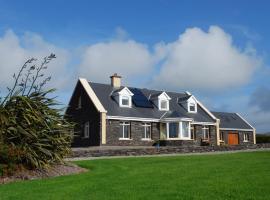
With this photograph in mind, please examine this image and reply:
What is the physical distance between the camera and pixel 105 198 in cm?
1022

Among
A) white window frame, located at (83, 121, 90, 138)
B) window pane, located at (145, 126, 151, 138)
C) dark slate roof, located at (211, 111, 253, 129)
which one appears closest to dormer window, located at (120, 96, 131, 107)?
window pane, located at (145, 126, 151, 138)

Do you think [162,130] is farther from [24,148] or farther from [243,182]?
[243,182]

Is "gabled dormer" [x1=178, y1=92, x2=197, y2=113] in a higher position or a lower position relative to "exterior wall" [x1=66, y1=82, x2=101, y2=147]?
higher

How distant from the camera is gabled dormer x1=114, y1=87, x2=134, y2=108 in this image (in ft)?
125

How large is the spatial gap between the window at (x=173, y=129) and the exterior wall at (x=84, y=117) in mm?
6895

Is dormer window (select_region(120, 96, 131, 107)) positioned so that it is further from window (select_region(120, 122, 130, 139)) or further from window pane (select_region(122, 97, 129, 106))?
window (select_region(120, 122, 130, 139))

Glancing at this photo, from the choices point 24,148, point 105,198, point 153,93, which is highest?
point 153,93

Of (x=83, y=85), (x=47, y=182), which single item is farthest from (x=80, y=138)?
(x=47, y=182)

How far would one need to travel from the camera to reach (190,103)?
4266cm

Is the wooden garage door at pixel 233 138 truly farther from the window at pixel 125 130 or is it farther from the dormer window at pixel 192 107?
the window at pixel 125 130

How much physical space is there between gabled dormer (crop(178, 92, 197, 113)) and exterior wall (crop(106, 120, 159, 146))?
210 inches

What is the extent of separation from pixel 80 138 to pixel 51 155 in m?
21.8

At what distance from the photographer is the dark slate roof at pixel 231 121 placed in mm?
48719

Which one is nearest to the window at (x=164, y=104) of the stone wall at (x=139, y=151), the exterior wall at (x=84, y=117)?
the exterior wall at (x=84, y=117)
